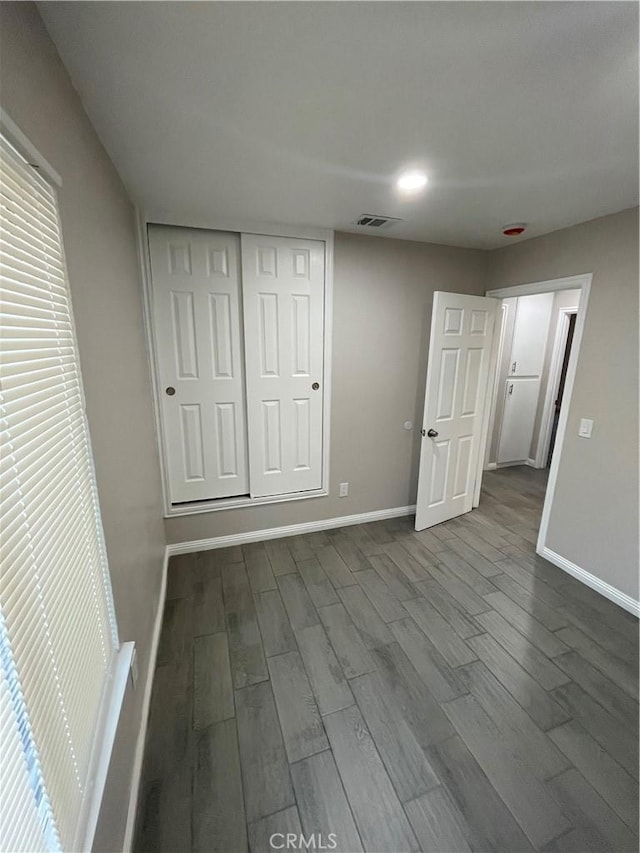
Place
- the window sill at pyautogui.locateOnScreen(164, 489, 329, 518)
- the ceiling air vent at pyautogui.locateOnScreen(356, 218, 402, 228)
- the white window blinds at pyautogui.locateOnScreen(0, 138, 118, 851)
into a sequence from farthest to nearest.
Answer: the window sill at pyautogui.locateOnScreen(164, 489, 329, 518) → the ceiling air vent at pyautogui.locateOnScreen(356, 218, 402, 228) → the white window blinds at pyautogui.locateOnScreen(0, 138, 118, 851)

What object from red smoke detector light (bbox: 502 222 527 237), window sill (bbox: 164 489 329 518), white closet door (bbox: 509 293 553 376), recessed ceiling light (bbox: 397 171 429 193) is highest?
red smoke detector light (bbox: 502 222 527 237)

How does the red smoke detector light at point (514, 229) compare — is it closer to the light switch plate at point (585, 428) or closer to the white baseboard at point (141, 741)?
the light switch plate at point (585, 428)

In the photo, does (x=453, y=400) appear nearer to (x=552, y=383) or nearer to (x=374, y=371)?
(x=374, y=371)

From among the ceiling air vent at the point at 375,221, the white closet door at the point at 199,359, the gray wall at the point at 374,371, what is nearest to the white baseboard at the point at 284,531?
the gray wall at the point at 374,371

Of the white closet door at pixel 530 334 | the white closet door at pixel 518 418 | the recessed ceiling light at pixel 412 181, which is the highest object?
the recessed ceiling light at pixel 412 181

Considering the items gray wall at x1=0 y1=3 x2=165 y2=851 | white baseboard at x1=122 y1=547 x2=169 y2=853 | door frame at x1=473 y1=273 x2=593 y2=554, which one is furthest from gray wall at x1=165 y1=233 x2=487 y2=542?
gray wall at x1=0 y1=3 x2=165 y2=851

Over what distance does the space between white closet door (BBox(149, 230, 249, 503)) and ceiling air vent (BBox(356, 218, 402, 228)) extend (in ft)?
2.76

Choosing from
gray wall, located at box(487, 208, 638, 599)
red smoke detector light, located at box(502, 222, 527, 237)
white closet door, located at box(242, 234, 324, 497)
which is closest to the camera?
gray wall, located at box(487, 208, 638, 599)

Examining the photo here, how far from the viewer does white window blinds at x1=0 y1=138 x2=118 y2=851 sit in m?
0.56

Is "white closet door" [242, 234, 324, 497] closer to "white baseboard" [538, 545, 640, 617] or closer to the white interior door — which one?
the white interior door

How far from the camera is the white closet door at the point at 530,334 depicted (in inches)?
162

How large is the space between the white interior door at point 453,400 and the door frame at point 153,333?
2.62 feet

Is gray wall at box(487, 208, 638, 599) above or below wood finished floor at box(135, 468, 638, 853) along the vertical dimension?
above

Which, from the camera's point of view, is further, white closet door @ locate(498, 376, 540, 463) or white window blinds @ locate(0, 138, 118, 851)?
white closet door @ locate(498, 376, 540, 463)
